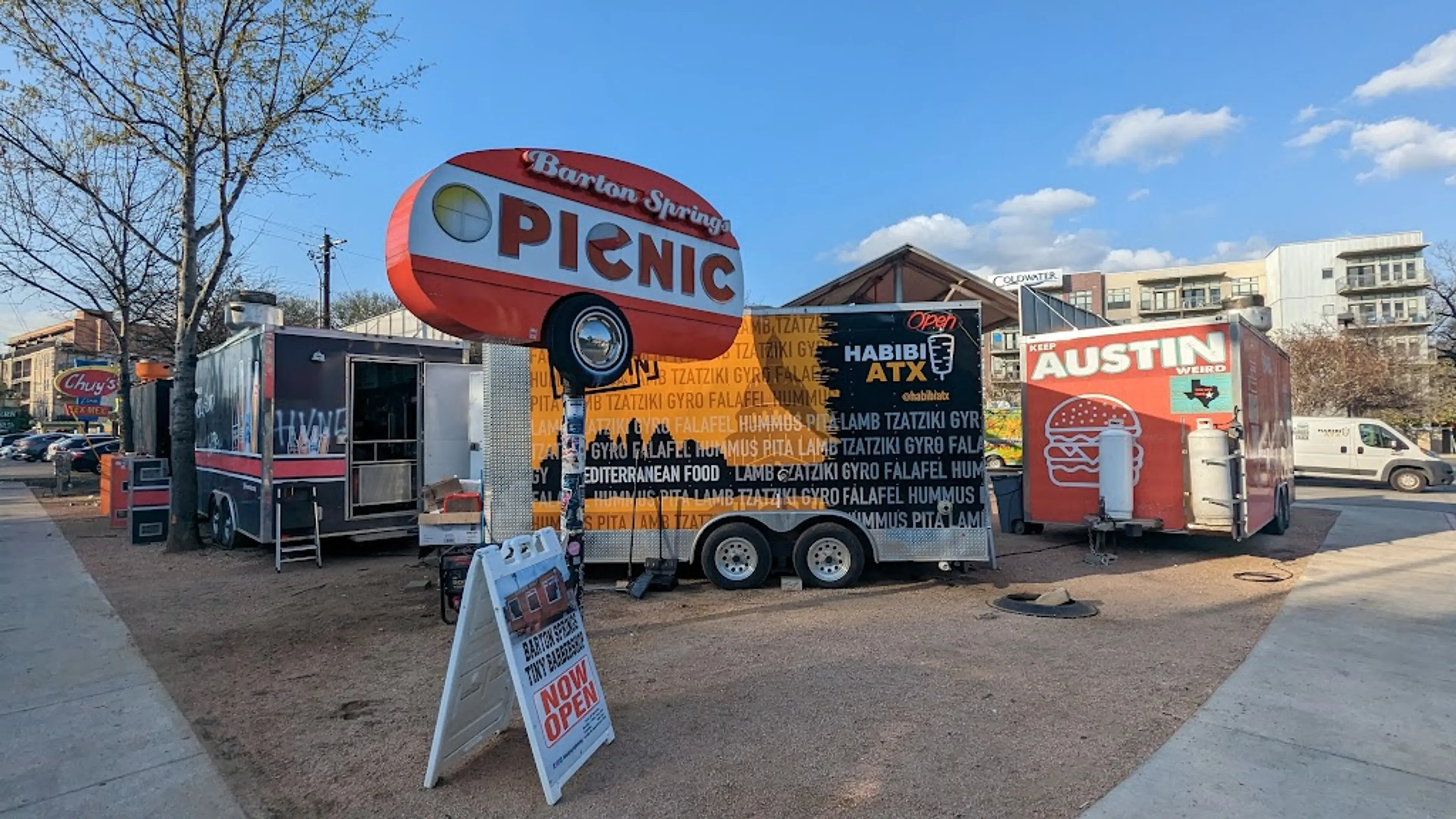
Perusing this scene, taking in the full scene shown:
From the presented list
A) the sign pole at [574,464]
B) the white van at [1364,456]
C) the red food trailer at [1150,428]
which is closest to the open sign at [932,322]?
the red food trailer at [1150,428]

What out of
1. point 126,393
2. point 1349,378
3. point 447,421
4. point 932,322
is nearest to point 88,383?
point 126,393

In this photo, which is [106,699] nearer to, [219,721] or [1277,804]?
[219,721]

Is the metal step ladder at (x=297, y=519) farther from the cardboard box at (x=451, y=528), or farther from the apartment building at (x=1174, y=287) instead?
the apartment building at (x=1174, y=287)

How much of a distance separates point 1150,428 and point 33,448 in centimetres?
5386

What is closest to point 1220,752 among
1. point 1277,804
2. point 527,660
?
point 1277,804

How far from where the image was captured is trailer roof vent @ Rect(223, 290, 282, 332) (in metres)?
10.2

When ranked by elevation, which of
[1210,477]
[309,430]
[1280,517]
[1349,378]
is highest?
[1349,378]

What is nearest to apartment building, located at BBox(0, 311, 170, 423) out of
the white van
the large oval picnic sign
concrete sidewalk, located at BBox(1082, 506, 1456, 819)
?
the large oval picnic sign

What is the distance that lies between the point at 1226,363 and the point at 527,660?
350 inches

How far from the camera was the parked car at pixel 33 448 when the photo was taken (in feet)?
136

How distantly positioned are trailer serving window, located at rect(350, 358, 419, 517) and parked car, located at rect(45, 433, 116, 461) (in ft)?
98.1

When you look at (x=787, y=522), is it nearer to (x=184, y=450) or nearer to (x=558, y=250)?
(x=558, y=250)

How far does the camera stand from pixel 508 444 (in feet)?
25.5

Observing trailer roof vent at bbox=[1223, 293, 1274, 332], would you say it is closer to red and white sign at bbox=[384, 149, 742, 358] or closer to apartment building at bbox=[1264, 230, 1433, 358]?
red and white sign at bbox=[384, 149, 742, 358]
